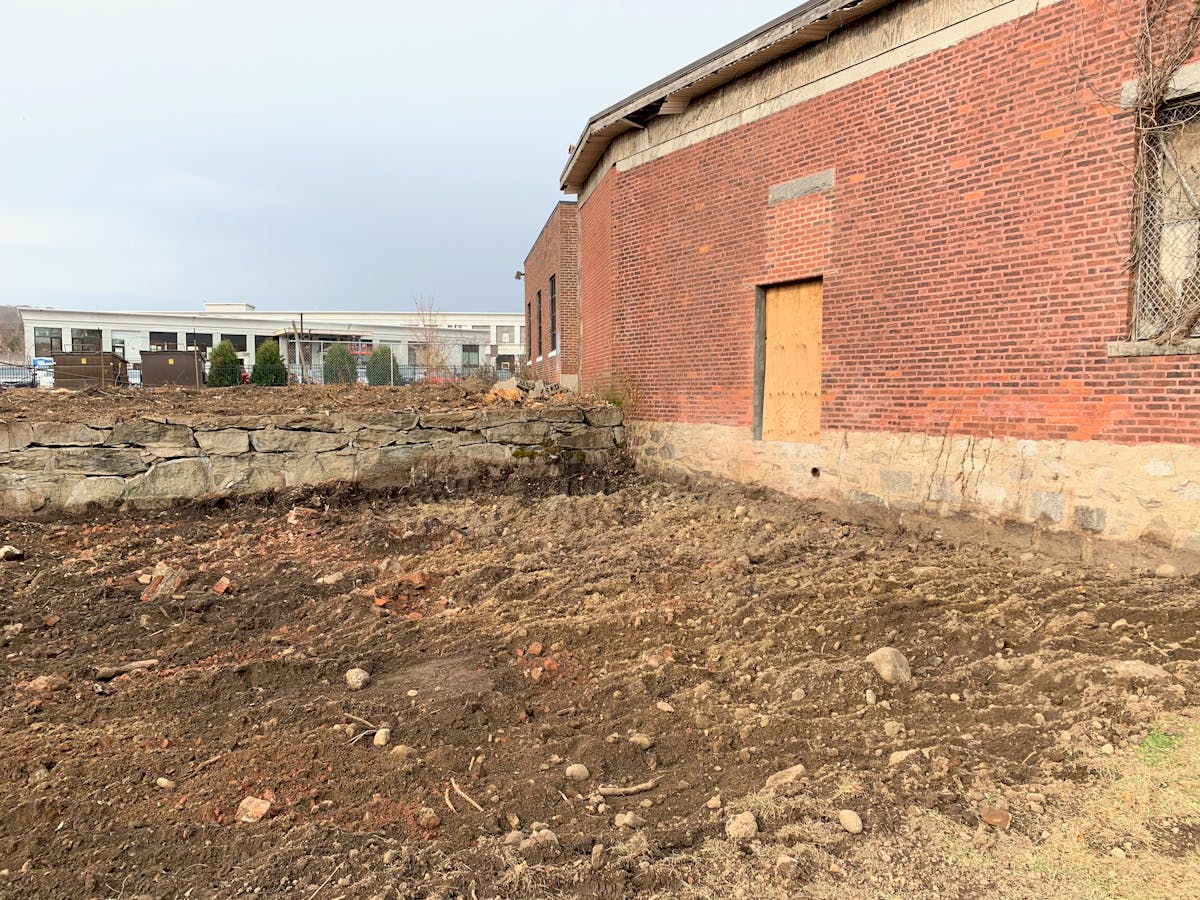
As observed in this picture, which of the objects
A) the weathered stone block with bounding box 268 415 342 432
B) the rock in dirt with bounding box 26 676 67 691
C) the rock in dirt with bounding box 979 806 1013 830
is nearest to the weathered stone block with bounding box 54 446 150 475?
the weathered stone block with bounding box 268 415 342 432

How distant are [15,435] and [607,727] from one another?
8.23 metres

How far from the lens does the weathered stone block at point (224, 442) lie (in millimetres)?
9125

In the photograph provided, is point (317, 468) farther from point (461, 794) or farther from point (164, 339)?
point (164, 339)

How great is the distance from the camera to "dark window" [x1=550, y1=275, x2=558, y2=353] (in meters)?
17.7

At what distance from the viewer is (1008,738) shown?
135 inches

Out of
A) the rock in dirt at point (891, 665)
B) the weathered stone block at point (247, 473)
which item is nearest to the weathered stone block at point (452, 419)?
the weathered stone block at point (247, 473)

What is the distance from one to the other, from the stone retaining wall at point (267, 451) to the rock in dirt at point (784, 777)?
7.37 meters

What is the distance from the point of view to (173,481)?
29.6ft

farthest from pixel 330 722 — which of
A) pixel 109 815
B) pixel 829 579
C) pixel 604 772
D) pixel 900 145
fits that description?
pixel 900 145

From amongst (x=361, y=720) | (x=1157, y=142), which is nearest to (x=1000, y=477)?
(x=1157, y=142)

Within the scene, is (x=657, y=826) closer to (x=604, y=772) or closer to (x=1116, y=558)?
(x=604, y=772)

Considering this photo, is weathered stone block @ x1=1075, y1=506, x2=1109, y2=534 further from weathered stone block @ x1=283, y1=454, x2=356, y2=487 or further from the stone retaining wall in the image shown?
weathered stone block @ x1=283, y1=454, x2=356, y2=487

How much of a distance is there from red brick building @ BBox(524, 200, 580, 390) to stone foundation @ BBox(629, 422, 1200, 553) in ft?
21.6

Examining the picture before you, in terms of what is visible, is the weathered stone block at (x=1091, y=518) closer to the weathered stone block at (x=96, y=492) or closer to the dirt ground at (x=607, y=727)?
the dirt ground at (x=607, y=727)
